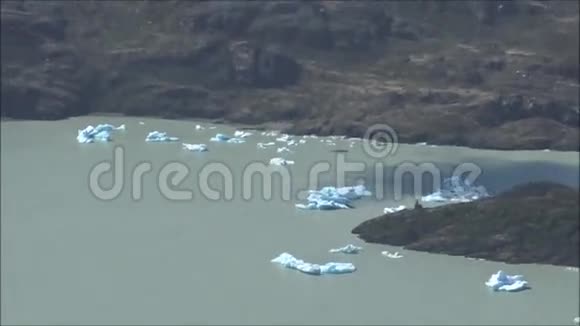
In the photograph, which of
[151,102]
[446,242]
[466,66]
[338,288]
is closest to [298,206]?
[446,242]

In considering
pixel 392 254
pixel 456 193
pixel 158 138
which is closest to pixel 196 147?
pixel 158 138

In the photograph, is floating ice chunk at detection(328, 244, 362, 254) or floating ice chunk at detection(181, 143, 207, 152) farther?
floating ice chunk at detection(181, 143, 207, 152)

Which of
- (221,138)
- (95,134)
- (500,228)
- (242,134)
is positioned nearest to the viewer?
(500,228)

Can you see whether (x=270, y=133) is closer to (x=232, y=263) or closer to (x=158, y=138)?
(x=158, y=138)

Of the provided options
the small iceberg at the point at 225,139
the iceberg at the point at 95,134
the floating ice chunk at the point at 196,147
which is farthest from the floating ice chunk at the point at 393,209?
the iceberg at the point at 95,134

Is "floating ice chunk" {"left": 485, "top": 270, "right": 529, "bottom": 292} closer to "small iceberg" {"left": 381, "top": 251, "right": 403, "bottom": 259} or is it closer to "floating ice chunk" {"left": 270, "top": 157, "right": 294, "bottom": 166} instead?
"small iceberg" {"left": 381, "top": 251, "right": 403, "bottom": 259}

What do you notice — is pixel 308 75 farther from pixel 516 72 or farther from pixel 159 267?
pixel 159 267

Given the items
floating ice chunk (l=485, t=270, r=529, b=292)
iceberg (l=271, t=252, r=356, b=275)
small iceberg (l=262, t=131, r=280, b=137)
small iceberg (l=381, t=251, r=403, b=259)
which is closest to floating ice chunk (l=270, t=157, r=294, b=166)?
small iceberg (l=262, t=131, r=280, b=137)
